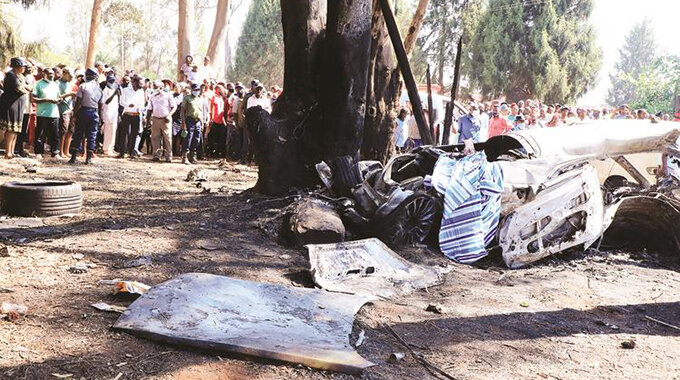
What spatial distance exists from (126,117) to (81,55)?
2694 inches

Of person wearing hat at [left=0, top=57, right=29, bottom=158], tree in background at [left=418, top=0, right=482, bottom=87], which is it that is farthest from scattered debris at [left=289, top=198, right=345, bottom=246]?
tree in background at [left=418, top=0, right=482, bottom=87]

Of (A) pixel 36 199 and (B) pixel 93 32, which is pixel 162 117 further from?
(B) pixel 93 32

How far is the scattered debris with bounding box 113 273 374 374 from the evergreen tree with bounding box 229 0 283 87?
43394mm

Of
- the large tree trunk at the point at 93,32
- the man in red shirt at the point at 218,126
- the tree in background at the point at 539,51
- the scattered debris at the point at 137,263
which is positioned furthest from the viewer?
the tree in background at the point at 539,51

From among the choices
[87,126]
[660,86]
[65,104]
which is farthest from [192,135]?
[660,86]

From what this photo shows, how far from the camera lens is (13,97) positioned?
11164mm

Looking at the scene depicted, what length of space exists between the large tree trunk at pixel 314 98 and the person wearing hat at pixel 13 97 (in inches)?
204

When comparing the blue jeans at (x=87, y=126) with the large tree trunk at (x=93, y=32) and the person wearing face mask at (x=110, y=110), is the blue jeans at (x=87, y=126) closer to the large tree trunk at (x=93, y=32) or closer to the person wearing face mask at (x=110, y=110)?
the person wearing face mask at (x=110, y=110)

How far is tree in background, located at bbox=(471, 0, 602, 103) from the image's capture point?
36969 mm

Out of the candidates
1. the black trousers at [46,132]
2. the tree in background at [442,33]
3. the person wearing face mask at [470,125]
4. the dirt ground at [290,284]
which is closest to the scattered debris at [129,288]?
the dirt ground at [290,284]

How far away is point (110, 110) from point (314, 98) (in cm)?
714

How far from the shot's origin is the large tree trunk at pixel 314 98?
27.7 ft

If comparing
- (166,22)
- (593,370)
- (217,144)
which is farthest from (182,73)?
(166,22)

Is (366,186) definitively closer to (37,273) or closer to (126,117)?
(37,273)
